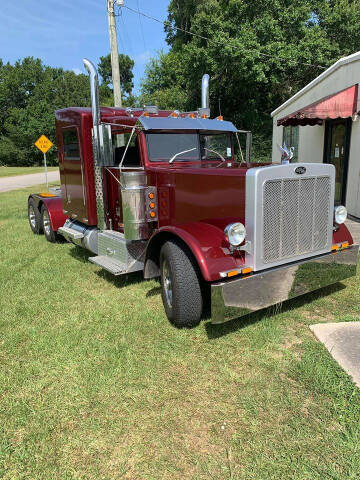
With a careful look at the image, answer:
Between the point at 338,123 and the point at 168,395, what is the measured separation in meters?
9.25

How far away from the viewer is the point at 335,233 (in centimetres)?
412

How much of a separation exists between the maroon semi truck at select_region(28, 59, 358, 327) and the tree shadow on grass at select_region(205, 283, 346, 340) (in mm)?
230

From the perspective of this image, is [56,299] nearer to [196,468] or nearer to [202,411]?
[202,411]

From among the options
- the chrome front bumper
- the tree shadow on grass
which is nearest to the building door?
the tree shadow on grass

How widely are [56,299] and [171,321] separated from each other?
5.48ft

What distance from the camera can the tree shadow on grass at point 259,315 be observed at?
3730 millimetres

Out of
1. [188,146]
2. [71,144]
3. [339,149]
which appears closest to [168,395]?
[188,146]

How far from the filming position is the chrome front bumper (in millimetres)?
3205

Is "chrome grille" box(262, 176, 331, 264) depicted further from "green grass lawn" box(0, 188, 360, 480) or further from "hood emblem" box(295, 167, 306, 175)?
"green grass lawn" box(0, 188, 360, 480)

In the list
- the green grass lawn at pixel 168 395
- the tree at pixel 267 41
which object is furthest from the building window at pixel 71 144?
the tree at pixel 267 41

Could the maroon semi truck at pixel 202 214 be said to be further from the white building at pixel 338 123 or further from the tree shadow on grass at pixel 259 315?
the white building at pixel 338 123

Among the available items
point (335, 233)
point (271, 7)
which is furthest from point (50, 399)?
point (271, 7)

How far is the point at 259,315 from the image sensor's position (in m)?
4.00

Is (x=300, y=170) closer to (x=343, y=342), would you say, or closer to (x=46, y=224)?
(x=343, y=342)
